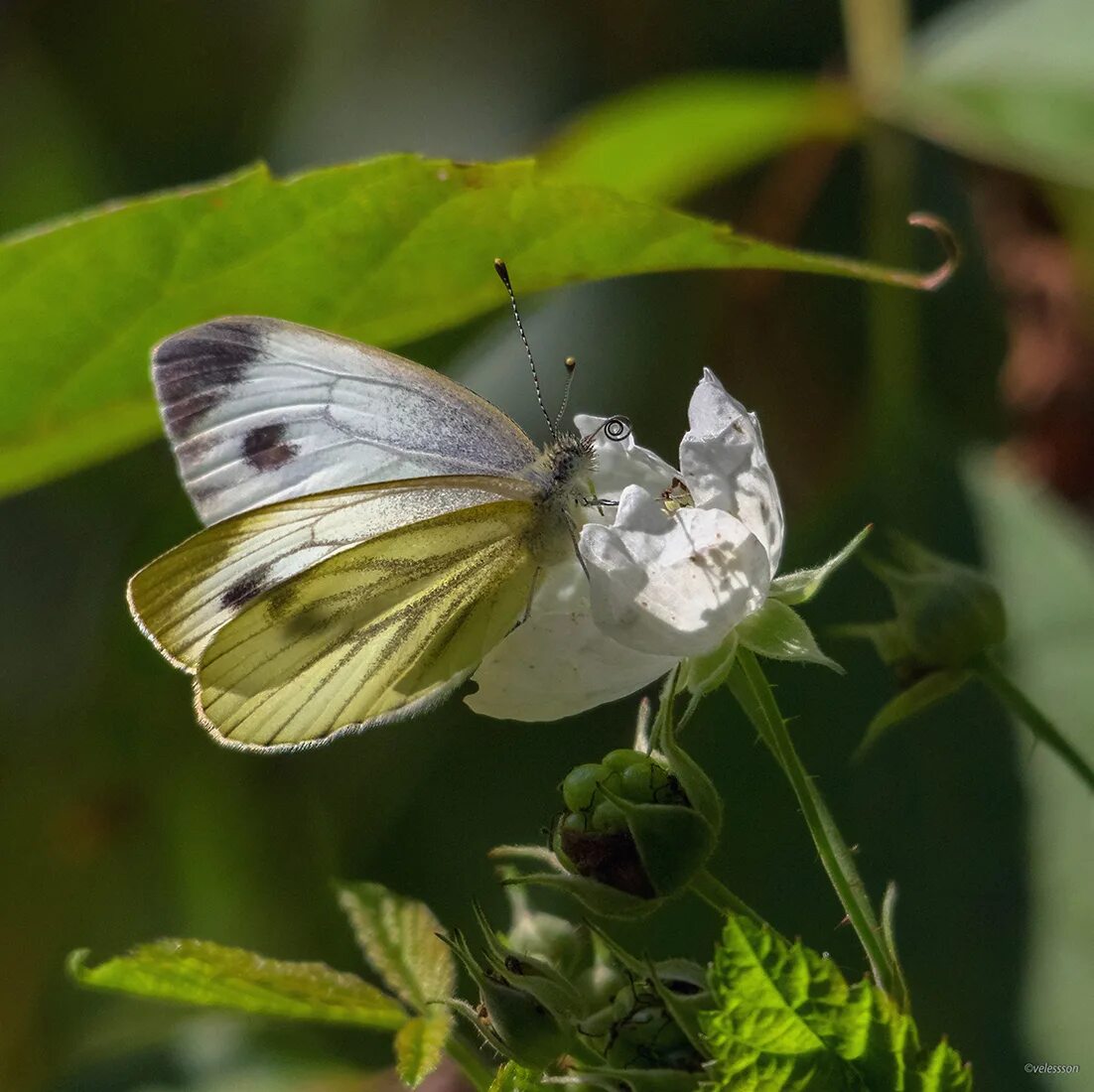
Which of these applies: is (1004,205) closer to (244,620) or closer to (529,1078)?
(244,620)

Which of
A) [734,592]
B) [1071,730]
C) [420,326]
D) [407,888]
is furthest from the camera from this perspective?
[407,888]

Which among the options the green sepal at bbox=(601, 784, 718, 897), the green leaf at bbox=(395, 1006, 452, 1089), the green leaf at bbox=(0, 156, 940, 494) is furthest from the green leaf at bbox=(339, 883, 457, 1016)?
the green leaf at bbox=(0, 156, 940, 494)

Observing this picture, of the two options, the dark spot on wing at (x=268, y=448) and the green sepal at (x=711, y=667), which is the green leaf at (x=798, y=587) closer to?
the green sepal at (x=711, y=667)

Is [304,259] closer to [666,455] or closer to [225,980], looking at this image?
[225,980]

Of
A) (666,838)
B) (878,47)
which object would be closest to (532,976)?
(666,838)

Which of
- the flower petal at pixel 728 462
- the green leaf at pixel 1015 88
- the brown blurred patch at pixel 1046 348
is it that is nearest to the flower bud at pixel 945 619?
the flower petal at pixel 728 462

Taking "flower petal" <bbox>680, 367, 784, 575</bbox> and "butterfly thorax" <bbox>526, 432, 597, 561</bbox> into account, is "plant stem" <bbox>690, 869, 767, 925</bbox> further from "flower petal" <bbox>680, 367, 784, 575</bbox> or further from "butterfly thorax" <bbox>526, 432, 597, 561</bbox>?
"butterfly thorax" <bbox>526, 432, 597, 561</bbox>

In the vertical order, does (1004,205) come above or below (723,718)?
above

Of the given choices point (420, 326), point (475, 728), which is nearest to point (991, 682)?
point (420, 326)
